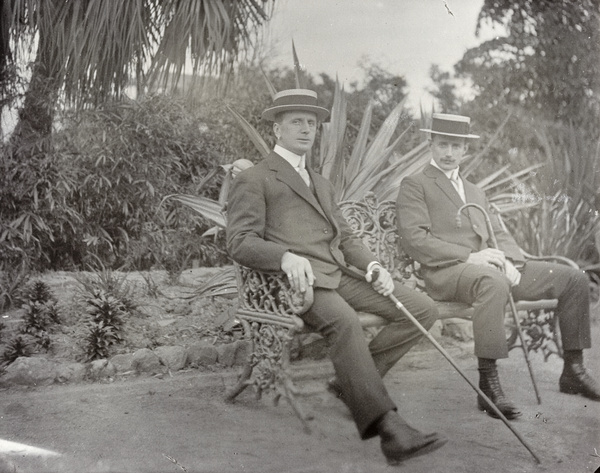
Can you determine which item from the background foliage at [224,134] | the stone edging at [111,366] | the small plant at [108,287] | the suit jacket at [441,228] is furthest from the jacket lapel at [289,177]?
the small plant at [108,287]

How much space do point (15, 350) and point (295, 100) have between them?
1.75 m

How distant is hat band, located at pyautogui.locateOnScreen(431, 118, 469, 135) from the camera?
3057 millimetres

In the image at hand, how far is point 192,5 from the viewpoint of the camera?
2.97m

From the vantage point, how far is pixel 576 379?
9.67ft

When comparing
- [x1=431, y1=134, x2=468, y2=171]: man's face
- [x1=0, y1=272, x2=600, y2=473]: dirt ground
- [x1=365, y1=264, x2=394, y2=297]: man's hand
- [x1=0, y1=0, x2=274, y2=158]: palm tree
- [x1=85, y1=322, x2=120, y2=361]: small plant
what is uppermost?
[x1=0, y1=0, x2=274, y2=158]: palm tree

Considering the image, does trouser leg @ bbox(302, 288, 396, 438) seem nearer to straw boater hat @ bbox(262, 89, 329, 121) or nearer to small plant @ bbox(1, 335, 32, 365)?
straw boater hat @ bbox(262, 89, 329, 121)

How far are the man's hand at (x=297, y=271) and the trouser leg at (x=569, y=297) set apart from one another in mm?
1178

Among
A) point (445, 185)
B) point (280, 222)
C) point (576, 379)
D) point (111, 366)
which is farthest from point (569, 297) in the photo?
point (111, 366)

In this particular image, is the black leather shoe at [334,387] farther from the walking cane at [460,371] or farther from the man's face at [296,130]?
the man's face at [296,130]

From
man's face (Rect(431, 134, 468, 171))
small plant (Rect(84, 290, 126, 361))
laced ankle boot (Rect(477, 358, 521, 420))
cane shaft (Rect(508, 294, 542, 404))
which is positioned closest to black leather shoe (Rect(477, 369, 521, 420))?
laced ankle boot (Rect(477, 358, 521, 420))

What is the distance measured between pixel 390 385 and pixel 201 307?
3.40ft

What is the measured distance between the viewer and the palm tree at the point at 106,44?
118 inches

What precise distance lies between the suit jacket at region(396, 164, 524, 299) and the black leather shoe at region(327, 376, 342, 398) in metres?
0.73

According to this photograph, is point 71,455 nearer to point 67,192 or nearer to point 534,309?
point 67,192
